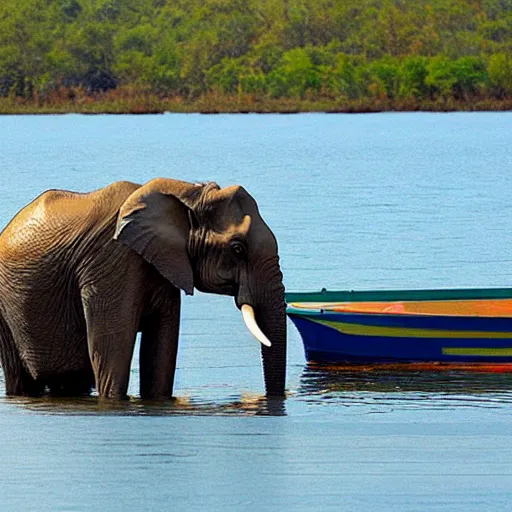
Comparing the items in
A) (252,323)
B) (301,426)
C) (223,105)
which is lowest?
(301,426)

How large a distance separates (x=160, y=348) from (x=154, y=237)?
0.85 metres

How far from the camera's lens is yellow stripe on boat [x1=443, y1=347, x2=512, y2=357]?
1914cm

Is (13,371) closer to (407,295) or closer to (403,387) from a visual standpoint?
(403,387)

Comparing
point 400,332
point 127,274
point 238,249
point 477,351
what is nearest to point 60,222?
point 127,274

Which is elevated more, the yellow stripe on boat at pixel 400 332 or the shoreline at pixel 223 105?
the shoreline at pixel 223 105

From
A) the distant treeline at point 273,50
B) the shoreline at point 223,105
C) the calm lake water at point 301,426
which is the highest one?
the distant treeline at point 273,50

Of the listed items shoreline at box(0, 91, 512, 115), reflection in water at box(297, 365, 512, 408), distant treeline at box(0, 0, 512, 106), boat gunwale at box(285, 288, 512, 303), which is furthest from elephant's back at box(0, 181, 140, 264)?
shoreline at box(0, 91, 512, 115)

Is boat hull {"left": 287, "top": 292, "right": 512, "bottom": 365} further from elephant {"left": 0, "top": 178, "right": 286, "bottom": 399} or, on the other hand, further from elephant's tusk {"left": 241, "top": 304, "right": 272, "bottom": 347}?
elephant's tusk {"left": 241, "top": 304, "right": 272, "bottom": 347}

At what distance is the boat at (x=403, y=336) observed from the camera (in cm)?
1917

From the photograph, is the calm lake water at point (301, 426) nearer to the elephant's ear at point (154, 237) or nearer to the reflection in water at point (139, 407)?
the reflection in water at point (139, 407)

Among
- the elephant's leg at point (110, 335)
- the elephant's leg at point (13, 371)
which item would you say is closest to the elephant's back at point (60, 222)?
the elephant's leg at point (110, 335)

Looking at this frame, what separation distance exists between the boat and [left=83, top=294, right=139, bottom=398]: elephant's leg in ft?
14.4

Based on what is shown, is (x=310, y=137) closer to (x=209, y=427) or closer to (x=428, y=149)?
(x=428, y=149)

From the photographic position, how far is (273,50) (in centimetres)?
12206
